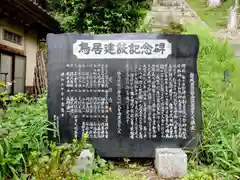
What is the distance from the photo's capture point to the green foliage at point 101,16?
927 centimetres

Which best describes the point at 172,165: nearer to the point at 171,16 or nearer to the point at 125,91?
the point at 125,91

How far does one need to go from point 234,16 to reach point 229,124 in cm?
1282

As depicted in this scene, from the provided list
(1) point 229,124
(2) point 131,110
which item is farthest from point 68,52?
(1) point 229,124

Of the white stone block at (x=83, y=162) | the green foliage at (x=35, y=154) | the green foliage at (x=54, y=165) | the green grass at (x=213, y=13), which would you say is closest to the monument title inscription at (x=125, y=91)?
the green foliage at (x=35, y=154)

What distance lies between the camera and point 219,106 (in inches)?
141

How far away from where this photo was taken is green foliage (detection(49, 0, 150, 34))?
9273 mm

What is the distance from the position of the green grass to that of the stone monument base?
523 inches

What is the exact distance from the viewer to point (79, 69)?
10.4 feet

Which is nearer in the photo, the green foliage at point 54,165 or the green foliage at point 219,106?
the green foliage at point 54,165

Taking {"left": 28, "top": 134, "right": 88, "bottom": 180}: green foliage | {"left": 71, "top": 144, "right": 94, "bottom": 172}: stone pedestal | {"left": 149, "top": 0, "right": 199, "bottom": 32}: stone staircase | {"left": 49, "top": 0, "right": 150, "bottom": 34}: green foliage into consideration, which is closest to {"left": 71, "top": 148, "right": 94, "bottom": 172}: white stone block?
{"left": 71, "top": 144, "right": 94, "bottom": 172}: stone pedestal

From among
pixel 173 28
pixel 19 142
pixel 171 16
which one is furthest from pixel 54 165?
pixel 171 16

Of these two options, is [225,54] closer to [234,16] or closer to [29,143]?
[29,143]

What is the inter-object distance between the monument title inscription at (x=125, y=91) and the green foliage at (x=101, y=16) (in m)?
5.89

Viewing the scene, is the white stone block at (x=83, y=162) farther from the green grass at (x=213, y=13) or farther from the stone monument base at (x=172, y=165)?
the green grass at (x=213, y=13)
